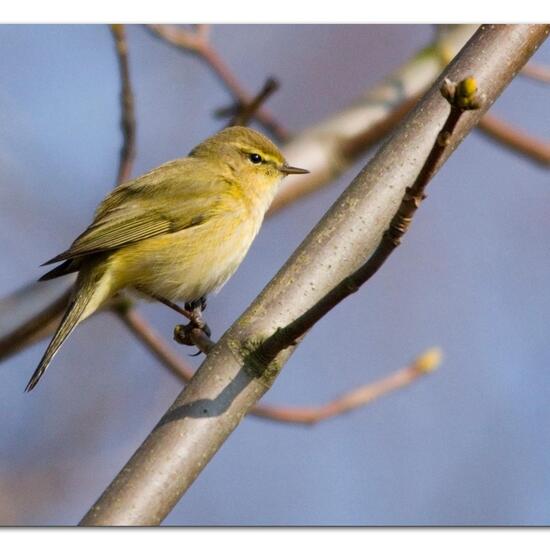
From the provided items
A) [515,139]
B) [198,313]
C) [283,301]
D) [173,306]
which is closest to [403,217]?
[283,301]

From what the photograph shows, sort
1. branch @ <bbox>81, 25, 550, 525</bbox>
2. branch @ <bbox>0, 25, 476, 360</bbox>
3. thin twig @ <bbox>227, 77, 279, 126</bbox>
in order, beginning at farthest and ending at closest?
1. branch @ <bbox>0, 25, 476, 360</bbox>
2. thin twig @ <bbox>227, 77, 279, 126</bbox>
3. branch @ <bbox>81, 25, 550, 525</bbox>

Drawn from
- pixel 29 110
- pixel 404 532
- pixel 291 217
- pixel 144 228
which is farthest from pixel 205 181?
pixel 404 532

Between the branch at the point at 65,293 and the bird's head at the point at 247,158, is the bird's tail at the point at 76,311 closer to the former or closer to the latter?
the branch at the point at 65,293

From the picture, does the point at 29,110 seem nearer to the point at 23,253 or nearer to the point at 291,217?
the point at 23,253

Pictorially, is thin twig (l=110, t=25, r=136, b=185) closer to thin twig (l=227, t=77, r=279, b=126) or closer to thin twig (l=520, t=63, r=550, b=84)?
thin twig (l=227, t=77, r=279, b=126)

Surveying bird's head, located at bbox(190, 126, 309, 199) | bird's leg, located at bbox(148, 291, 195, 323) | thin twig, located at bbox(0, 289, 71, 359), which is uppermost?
bird's head, located at bbox(190, 126, 309, 199)

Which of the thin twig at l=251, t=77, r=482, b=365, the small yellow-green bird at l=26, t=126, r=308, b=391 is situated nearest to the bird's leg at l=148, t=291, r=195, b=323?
the small yellow-green bird at l=26, t=126, r=308, b=391
